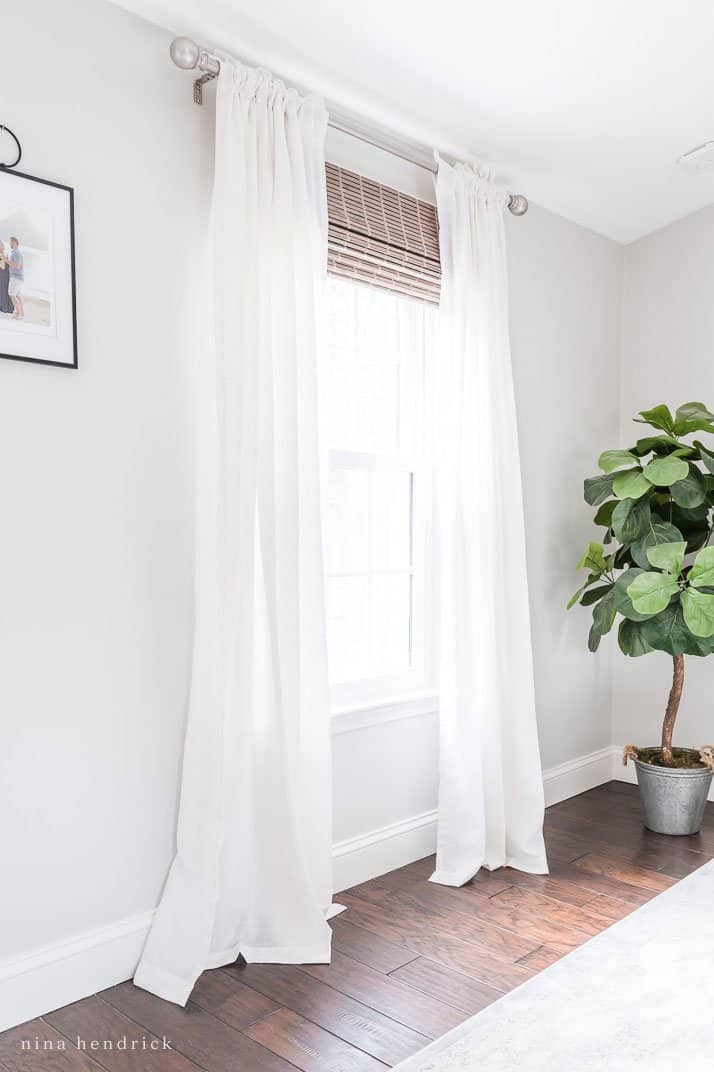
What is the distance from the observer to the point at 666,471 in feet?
9.84

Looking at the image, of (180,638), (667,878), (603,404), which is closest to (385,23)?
(180,638)

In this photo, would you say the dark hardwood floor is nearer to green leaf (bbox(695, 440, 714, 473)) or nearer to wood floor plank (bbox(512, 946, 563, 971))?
wood floor plank (bbox(512, 946, 563, 971))

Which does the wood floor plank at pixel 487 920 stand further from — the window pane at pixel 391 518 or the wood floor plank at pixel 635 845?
the window pane at pixel 391 518

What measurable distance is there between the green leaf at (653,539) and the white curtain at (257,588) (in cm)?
130

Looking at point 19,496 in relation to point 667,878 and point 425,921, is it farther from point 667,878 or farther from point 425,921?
point 667,878

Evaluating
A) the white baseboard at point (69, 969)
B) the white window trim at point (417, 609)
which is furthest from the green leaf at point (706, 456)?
the white baseboard at point (69, 969)

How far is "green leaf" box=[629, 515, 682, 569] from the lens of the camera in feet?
10.3

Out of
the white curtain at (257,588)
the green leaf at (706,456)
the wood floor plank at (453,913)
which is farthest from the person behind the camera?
the green leaf at (706,456)

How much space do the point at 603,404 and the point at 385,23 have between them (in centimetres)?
201

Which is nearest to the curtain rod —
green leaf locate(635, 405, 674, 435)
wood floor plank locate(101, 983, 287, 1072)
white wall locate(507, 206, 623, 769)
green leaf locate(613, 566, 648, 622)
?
white wall locate(507, 206, 623, 769)

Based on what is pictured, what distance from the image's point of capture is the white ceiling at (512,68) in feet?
7.64

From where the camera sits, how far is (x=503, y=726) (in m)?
3.10

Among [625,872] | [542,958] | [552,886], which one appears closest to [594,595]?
[625,872]

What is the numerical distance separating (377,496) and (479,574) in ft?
1.41
